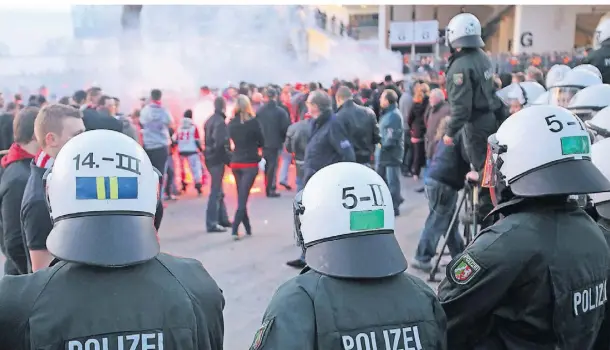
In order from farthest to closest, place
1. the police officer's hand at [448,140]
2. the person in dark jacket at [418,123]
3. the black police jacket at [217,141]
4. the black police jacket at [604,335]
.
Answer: the person in dark jacket at [418,123] → the black police jacket at [217,141] → the police officer's hand at [448,140] → the black police jacket at [604,335]

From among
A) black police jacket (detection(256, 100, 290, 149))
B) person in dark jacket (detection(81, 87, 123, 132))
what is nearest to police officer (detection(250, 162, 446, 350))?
person in dark jacket (detection(81, 87, 123, 132))

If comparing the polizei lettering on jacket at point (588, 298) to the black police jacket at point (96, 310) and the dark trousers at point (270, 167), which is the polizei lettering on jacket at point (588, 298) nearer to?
the black police jacket at point (96, 310)

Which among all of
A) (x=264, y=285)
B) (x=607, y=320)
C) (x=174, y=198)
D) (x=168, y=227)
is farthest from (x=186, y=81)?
(x=607, y=320)

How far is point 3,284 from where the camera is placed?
1.60 meters

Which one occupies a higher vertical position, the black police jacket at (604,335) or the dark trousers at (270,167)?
the black police jacket at (604,335)

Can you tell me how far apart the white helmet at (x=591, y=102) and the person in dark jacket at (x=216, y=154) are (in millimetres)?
4426

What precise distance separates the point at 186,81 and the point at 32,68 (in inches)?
144

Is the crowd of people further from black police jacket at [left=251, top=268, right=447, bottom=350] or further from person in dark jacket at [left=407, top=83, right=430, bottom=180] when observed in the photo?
person in dark jacket at [left=407, top=83, right=430, bottom=180]

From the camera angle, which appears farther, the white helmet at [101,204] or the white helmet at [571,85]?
the white helmet at [571,85]

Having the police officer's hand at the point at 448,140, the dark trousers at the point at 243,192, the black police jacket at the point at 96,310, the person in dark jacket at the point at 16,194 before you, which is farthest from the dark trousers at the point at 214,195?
the black police jacket at the point at 96,310

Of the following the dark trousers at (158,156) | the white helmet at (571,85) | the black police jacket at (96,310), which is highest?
the white helmet at (571,85)

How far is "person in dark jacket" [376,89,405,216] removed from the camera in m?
8.35

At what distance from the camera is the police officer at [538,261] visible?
2051 mm

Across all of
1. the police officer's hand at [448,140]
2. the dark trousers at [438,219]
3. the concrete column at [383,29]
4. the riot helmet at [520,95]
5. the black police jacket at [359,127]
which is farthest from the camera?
the concrete column at [383,29]
